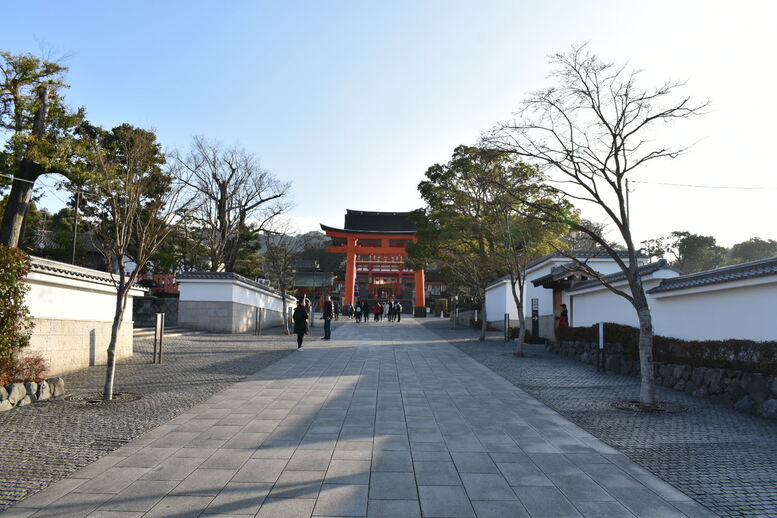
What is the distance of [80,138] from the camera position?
1838 cm

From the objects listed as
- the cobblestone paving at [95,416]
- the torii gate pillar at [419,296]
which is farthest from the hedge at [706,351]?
the torii gate pillar at [419,296]

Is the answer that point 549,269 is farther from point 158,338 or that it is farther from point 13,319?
point 13,319

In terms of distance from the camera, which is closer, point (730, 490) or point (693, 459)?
point (730, 490)

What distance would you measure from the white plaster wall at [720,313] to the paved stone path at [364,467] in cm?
412

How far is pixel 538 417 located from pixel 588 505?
330 centimetres

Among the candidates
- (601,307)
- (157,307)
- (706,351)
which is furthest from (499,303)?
(706,351)

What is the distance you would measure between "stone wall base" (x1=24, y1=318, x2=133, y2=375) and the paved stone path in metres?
3.71

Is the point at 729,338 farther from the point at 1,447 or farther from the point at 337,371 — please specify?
the point at 1,447

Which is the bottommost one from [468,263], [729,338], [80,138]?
[729,338]

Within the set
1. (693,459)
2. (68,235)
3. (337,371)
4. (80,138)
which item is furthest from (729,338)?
(68,235)

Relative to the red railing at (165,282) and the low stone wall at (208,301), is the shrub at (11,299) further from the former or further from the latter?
the red railing at (165,282)

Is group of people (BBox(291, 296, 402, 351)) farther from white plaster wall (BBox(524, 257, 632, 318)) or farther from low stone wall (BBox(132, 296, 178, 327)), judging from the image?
white plaster wall (BBox(524, 257, 632, 318))

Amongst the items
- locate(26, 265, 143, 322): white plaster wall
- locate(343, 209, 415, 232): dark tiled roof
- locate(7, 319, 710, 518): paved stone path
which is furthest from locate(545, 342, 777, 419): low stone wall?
locate(343, 209, 415, 232): dark tiled roof

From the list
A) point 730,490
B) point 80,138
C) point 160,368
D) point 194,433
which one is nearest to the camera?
point 730,490
